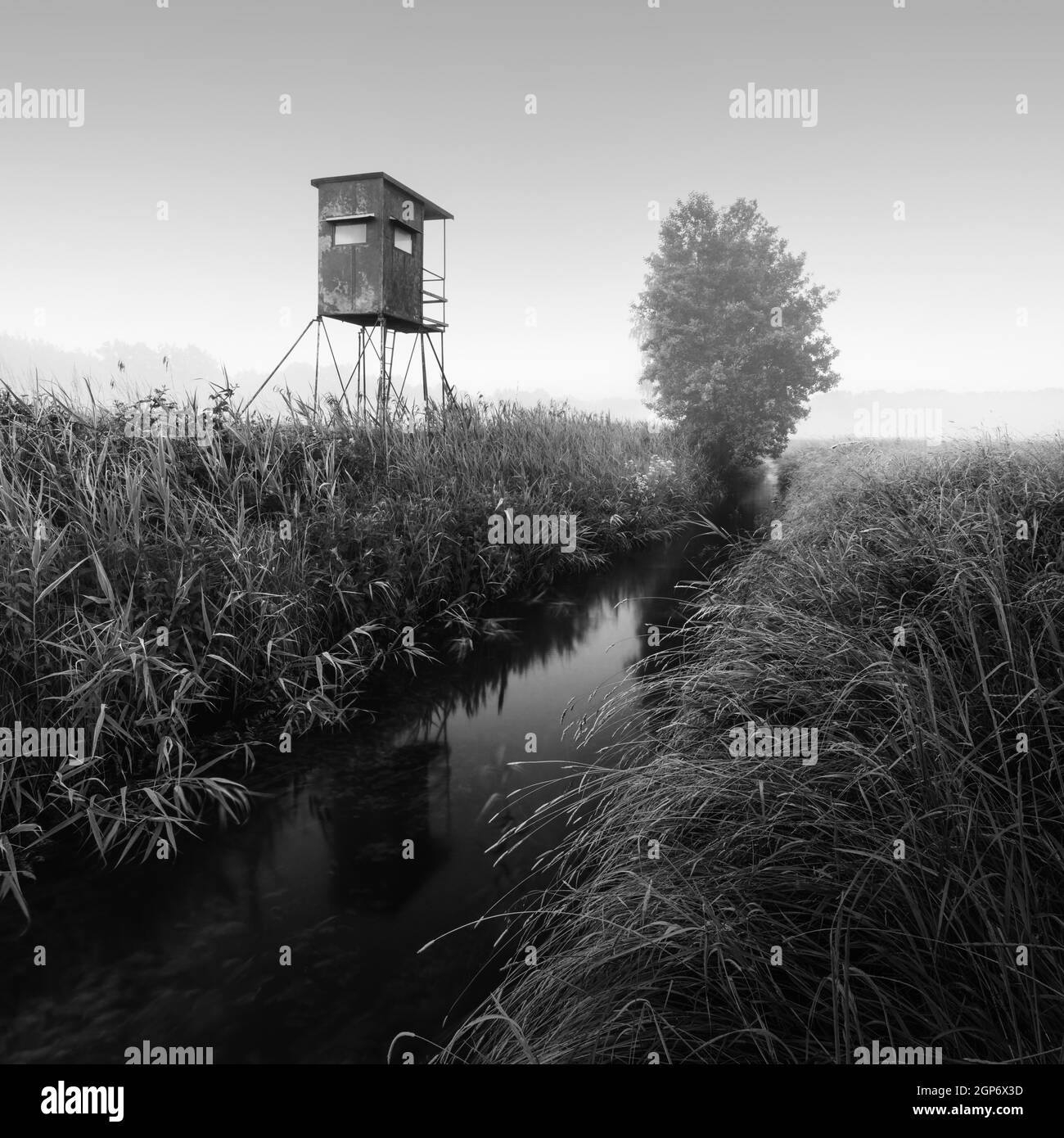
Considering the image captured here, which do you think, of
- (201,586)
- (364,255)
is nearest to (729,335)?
(364,255)

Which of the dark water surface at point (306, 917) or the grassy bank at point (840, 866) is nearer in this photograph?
the grassy bank at point (840, 866)

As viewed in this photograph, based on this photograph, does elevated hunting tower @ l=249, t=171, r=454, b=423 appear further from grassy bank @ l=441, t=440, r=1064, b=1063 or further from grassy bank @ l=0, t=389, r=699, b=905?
grassy bank @ l=441, t=440, r=1064, b=1063

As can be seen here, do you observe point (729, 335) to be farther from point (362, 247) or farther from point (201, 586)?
point (201, 586)

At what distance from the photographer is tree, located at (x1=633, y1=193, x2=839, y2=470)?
2653cm

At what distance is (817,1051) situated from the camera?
1.98 meters

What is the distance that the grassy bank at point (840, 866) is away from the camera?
201cm

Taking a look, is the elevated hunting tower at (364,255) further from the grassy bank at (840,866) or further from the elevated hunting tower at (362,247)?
the grassy bank at (840,866)

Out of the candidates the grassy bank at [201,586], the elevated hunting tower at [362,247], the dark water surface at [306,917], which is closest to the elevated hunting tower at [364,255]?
the elevated hunting tower at [362,247]

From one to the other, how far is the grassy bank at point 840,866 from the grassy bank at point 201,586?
8.10 feet

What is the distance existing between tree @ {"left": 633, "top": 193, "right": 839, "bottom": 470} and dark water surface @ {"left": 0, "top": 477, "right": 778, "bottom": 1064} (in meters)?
22.9

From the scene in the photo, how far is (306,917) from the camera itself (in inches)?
140

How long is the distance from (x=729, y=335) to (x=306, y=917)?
2726cm

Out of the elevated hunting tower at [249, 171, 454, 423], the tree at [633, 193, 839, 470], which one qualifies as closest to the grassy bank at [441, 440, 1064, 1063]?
the elevated hunting tower at [249, 171, 454, 423]
